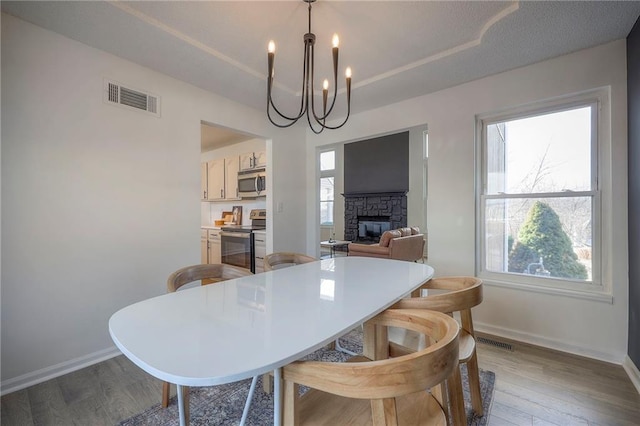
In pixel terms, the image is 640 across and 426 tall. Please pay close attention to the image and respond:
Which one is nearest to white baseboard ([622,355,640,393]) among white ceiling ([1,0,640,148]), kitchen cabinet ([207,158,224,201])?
white ceiling ([1,0,640,148])

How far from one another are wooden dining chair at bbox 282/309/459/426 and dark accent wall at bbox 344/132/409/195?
629cm

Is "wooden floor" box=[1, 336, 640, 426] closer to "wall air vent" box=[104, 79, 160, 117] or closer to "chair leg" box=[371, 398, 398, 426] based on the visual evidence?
"chair leg" box=[371, 398, 398, 426]

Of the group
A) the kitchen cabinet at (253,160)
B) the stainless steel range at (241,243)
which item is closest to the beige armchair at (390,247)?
the stainless steel range at (241,243)

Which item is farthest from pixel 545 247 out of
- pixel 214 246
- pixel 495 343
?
pixel 214 246

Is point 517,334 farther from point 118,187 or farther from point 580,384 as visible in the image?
point 118,187

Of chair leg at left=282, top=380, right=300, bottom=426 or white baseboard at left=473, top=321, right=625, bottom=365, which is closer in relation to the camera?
chair leg at left=282, top=380, right=300, bottom=426

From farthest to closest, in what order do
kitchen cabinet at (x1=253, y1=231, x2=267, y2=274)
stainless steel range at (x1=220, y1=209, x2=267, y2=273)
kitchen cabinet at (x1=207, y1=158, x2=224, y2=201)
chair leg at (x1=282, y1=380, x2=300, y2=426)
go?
kitchen cabinet at (x1=207, y1=158, x2=224, y2=201) < stainless steel range at (x1=220, y1=209, x2=267, y2=273) < kitchen cabinet at (x1=253, y1=231, x2=267, y2=274) < chair leg at (x1=282, y1=380, x2=300, y2=426)

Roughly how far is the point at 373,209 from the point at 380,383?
685cm

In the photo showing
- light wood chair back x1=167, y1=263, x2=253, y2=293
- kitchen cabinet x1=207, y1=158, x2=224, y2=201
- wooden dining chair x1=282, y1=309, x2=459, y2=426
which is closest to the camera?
wooden dining chair x1=282, y1=309, x2=459, y2=426

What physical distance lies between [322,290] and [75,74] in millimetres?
2347

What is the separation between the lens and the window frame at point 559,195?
7.10ft

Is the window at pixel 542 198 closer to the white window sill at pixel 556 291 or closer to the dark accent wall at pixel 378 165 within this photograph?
the white window sill at pixel 556 291

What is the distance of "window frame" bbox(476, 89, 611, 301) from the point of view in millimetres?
2164

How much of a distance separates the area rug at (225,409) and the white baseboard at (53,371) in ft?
2.83
